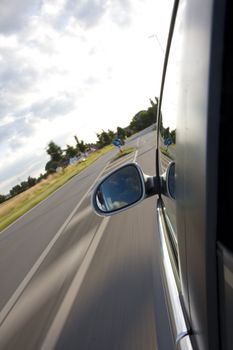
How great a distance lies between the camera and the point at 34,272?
6781mm

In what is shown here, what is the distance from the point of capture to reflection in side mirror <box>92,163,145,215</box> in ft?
8.20

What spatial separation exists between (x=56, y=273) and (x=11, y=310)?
37.4 inches

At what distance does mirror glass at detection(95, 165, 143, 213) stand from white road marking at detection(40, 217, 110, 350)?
1.83m

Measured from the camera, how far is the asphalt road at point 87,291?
11.3ft

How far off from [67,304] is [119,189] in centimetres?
249

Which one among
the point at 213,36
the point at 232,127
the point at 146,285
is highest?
the point at 213,36

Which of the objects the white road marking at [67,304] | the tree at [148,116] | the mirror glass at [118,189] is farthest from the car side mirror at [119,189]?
the white road marking at [67,304]

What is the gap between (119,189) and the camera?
2.57 meters

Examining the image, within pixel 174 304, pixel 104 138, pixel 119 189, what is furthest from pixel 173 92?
pixel 104 138

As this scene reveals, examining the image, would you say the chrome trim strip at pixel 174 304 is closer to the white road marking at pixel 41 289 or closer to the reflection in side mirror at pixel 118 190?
the reflection in side mirror at pixel 118 190

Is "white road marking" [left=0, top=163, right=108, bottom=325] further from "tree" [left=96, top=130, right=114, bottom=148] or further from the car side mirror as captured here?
"tree" [left=96, top=130, right=114, bottom=148]

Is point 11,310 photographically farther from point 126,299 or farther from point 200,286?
A: point 200,286

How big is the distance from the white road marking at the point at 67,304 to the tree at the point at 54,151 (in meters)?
66.9

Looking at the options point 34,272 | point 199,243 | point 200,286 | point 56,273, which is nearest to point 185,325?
point 200,286
